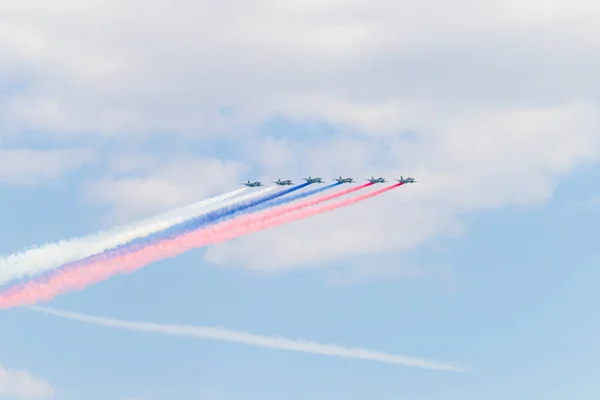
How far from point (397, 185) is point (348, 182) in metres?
8.82

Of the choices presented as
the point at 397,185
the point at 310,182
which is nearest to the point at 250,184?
the point at 310,182

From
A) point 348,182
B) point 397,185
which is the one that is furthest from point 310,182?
point 397,185

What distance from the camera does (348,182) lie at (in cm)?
11369

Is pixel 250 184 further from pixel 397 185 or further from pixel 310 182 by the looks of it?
pixel 397 185

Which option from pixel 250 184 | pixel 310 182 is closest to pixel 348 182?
pixel 310 182

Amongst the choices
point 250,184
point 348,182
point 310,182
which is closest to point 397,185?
point 348,182

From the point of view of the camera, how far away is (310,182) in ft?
366

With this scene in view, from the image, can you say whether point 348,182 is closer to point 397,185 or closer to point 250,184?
point 397,185

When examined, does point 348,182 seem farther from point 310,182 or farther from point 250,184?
point 250,184

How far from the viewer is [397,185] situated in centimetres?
11425

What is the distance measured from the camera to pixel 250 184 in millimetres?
114125

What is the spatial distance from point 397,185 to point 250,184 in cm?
2623
